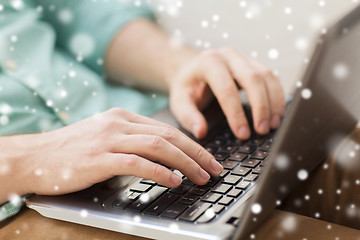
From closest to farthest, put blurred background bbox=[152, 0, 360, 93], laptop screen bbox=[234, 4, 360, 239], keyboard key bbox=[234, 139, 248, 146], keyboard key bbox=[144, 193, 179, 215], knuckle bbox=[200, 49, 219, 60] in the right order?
laptop screen bbox=[234, 4, 360, 239] < keyboard key bbox=[144, 193, 179, 215] < keyboard key bbox=[234, 139, 248, 146] < knuckle bbox=[200, 49, 219, 60] < blurred background bbox=[152, 0, 360, 93]

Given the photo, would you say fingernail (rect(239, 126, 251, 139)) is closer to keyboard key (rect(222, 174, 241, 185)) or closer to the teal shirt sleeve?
keyboard key (rect(222, 174, 241, 185))

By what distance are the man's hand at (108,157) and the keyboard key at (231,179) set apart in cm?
2

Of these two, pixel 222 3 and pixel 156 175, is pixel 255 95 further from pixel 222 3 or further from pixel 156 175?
pixel 222 3

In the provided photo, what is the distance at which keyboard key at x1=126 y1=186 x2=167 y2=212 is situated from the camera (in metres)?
0.59

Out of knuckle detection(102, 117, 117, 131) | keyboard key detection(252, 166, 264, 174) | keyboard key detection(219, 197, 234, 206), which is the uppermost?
knuckle detection(102, 117, 117, 131)

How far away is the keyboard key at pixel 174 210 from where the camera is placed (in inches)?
22.1

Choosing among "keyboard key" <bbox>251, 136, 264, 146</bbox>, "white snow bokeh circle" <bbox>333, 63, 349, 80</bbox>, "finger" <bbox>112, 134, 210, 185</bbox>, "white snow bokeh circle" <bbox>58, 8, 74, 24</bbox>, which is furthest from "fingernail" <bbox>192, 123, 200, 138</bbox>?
"white snow bokeh circle" <bbox>58, 8, 74, 24</bbox>

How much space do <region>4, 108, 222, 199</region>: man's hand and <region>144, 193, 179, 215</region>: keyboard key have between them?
2 cm

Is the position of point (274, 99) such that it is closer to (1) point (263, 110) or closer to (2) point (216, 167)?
(1) point (263, 110)

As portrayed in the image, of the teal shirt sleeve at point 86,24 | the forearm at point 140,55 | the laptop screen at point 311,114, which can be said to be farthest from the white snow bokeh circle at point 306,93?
the teal shirt sleeve at point 86,24

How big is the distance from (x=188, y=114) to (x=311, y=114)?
0.38 metres

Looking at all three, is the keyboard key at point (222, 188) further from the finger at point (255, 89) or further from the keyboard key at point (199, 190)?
the finger at point (255, 89)

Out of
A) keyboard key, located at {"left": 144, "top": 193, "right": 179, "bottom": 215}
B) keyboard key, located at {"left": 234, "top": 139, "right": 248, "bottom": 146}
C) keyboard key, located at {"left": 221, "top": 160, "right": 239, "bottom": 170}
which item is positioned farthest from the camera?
keyboard key, located at {"left": 234, "top": 139, "right": 248, "bottom": 146}

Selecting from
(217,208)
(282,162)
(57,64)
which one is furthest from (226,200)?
(57,64)
